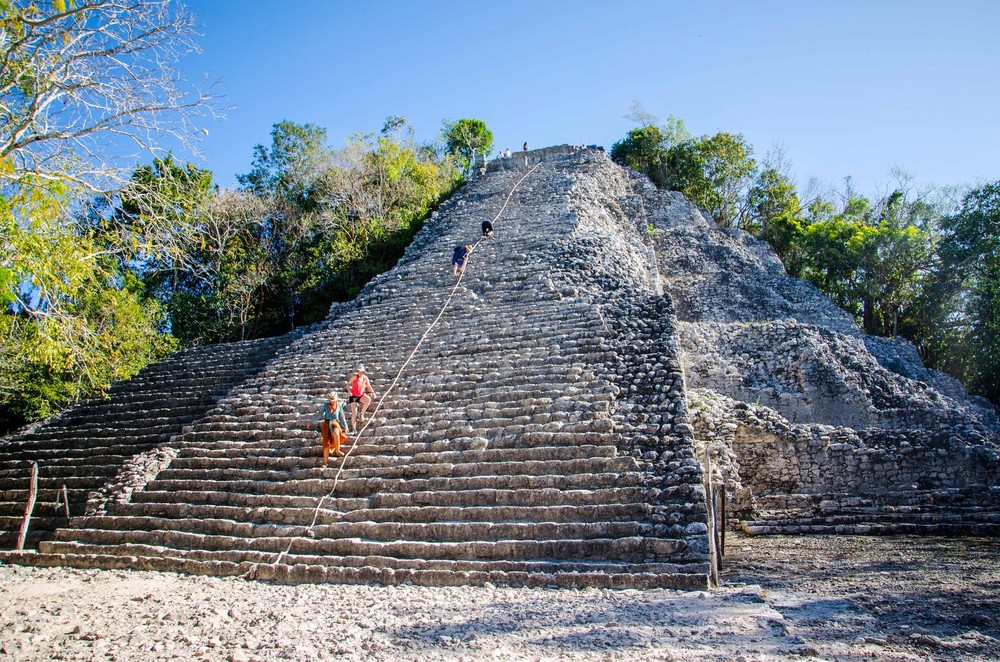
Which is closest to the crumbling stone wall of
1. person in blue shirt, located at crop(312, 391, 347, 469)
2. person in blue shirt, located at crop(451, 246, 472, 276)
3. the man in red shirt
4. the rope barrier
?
the rope barrier

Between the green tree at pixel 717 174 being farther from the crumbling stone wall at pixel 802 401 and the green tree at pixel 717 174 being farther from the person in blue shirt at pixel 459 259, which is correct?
the person in blue shirt at pixel 459 259

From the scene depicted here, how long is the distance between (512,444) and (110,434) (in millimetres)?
6877

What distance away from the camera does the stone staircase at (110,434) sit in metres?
7.04

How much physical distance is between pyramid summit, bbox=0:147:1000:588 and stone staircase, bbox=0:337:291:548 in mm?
51

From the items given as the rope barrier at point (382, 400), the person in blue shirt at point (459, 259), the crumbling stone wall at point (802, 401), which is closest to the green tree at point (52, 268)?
the rope barrier at point (382, 400)

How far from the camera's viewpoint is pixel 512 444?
5.97 m

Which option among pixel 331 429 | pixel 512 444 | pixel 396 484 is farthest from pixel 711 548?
pixel 331 429

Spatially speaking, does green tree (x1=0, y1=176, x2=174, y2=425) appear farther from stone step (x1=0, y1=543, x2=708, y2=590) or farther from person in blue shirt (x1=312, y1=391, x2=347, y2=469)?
person in blue shirt (x1=312, y1=391, x2=347, y2=469)

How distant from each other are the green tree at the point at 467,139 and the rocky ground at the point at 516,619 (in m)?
26.1

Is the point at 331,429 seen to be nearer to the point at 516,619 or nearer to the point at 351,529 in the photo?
the point at 351,529

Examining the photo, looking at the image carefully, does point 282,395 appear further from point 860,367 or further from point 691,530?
point 860,367

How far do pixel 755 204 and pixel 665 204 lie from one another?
4.40 meters

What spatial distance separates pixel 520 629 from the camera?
11.7 feet

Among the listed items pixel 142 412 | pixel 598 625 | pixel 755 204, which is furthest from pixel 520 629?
pixel 755 204
